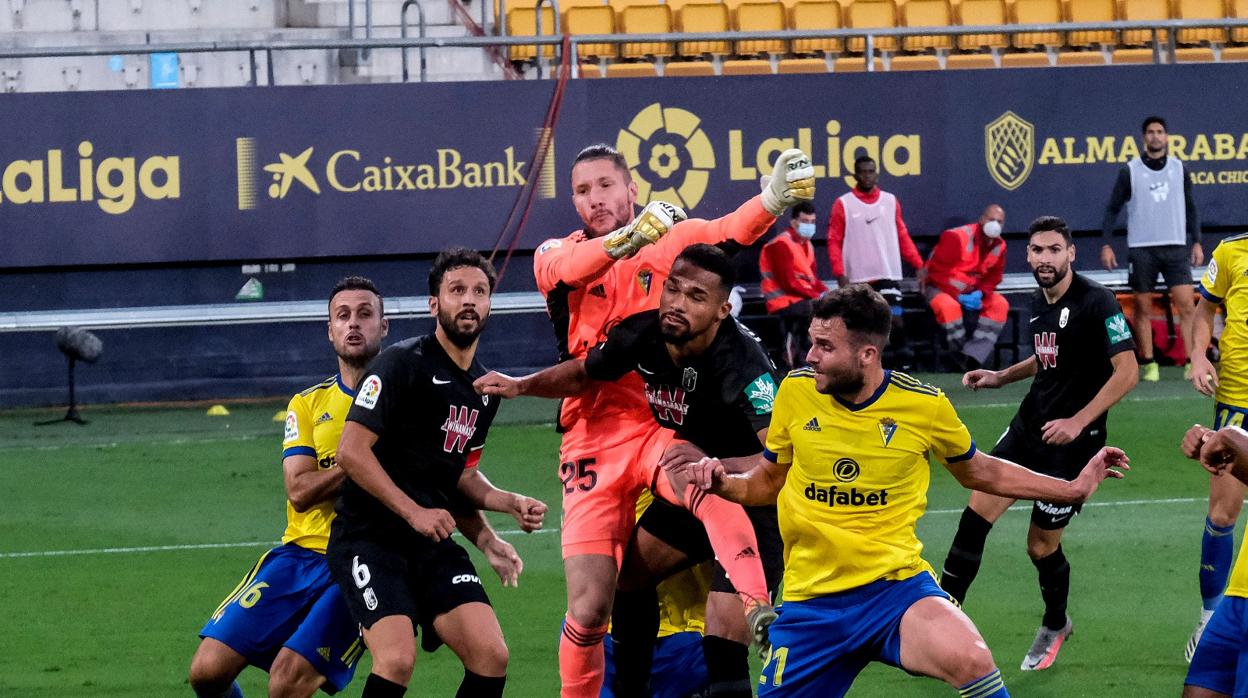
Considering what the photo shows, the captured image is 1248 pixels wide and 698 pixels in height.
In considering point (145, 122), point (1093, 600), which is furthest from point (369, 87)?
point (1093, 600)

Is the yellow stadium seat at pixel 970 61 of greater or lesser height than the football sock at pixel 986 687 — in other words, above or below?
above

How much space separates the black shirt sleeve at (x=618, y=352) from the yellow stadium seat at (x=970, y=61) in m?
13.6

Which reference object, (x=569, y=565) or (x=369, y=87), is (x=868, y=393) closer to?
(x=569, y=565)

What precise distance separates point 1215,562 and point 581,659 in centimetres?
352

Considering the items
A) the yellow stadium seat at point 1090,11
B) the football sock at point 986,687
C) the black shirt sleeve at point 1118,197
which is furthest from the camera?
the yellow stadium seat at point 1090,11

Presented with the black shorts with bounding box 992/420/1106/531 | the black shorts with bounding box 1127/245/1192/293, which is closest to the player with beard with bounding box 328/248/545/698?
the black shorts with bounding box 992/420/1106/531

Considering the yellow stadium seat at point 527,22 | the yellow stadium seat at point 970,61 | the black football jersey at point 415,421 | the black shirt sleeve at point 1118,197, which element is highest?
the yellow stadium seat at point 527,22

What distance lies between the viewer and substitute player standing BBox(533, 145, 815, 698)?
6910 millimetres

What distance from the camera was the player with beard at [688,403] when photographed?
6.74m

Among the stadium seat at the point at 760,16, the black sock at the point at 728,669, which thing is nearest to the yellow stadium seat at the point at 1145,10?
the stadium seat at the point at 760,16

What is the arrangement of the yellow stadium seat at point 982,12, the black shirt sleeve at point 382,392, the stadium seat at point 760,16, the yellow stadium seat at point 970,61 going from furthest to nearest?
the yellow stadium seat at point 982,12, the stadium seat at point 760,16, the yellow stadium seat at point 970,61, the black shirt sleeve at point 382,392

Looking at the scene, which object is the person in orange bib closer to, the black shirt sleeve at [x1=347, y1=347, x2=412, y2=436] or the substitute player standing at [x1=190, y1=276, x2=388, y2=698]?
the substitute player standing at [x1=190, y1=276, x2=388, y2=698]

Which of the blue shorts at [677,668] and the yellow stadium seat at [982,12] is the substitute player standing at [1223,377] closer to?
the blue shorts at [677,668]

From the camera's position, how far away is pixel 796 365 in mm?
17453
